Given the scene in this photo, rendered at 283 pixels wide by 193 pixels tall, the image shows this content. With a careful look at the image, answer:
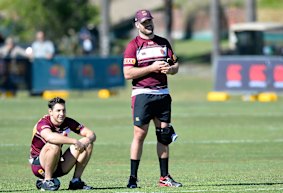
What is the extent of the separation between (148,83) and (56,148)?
1391 millimetres

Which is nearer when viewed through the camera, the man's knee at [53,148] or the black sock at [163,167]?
the man's knee at [53,148]

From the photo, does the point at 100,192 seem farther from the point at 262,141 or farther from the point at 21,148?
the point at 262,141

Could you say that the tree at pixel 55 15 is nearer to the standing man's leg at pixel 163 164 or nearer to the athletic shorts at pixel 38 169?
the standing man's leg at pixel 163 164

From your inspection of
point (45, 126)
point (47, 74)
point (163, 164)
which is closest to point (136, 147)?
point (163, 164)

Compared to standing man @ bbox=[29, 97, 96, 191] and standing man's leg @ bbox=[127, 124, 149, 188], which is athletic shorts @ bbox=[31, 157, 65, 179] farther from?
standing man's leg @ bbox=[127, 124, 149, 188]

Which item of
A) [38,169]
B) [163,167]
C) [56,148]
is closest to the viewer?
[56,148]

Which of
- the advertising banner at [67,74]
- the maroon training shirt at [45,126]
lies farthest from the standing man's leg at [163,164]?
the advertising banner at [67,74]

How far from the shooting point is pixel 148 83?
480 inches

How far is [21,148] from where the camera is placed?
18000 mm

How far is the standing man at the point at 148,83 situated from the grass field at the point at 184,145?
21.7 inches

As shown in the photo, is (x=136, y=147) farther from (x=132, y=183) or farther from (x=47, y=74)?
(x=47, y=74)

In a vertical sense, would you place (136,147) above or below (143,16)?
below

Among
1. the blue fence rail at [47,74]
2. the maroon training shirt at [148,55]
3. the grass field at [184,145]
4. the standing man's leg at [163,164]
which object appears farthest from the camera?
the blue fence rail at [47,74]

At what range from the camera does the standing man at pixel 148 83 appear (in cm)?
1209
